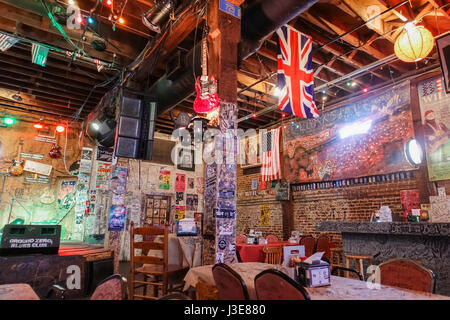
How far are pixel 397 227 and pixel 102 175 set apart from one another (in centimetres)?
817

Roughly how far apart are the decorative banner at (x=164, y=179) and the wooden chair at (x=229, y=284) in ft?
26.6

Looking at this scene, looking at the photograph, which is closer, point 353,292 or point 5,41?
point 353,292

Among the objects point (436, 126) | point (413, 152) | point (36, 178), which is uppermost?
point (436, 126)

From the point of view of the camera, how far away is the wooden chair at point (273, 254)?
193 inches

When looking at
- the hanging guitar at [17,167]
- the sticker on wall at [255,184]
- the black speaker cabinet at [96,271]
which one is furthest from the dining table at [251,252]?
the hanging guitar at [17,167]

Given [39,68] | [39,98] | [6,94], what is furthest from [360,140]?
[6,94]

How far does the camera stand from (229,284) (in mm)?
1691

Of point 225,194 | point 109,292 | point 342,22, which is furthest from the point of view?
point 342,22

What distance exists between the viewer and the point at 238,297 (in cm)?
159

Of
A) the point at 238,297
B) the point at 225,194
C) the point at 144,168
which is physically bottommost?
the point at 238,297

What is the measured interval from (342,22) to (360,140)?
2797mm

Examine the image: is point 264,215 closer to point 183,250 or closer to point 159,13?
point 183,250

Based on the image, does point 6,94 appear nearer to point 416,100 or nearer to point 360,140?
point 360,140

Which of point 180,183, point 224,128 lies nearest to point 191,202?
point 180,183
